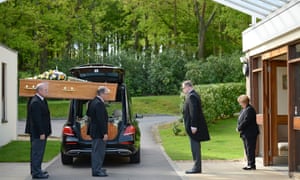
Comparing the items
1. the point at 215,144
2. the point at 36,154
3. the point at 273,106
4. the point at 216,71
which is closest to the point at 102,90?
the point at 36,154

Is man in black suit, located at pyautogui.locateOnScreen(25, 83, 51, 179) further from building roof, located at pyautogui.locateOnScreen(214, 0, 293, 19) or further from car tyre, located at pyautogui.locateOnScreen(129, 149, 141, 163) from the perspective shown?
building roof, located at pyautogui.locateOnScreen(214, 0, 293, 19)

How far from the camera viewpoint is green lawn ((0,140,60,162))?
597 inches

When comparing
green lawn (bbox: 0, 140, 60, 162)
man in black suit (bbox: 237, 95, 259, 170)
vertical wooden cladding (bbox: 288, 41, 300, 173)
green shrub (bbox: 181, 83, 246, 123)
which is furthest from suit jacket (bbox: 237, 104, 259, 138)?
green shrub (bbox: 181, 83, 246, 123)

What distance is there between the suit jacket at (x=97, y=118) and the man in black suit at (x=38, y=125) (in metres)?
0.90

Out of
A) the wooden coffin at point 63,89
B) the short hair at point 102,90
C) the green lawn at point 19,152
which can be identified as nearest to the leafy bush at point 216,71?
the green lawn at point 19,152

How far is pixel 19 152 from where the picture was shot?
1652 cm

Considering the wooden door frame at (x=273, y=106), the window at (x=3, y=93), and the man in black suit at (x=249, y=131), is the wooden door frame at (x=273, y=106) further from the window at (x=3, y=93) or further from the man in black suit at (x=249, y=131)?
the window at (x=3, y=93)

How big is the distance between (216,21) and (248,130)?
35874 millimetres

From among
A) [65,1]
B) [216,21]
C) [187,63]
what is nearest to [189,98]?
[187,63]

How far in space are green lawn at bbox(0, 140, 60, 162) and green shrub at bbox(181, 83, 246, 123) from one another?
25.1 ft

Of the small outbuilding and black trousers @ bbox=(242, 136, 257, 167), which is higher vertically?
the small outbuilding

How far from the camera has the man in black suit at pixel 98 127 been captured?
11914mm

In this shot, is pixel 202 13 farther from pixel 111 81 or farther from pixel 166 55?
pixel 111 81

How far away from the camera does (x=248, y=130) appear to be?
41.9 ft
